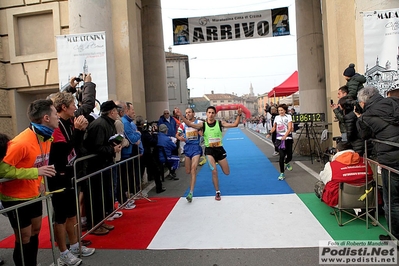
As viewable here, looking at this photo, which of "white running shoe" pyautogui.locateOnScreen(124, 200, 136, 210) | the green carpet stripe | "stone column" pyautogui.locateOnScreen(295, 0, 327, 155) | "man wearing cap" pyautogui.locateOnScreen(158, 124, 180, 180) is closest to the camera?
the green carpet stripe

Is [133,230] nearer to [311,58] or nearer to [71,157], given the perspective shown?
[71,157]

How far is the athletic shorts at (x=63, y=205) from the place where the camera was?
3525mm

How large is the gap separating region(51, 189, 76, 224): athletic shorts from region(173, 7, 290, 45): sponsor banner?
11.0 meters

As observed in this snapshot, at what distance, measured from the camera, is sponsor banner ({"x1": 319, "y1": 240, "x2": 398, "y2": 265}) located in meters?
3.39

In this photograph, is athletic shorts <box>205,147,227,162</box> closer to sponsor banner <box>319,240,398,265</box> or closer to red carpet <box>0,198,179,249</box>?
red carpet <box>0,198,179,249</box>

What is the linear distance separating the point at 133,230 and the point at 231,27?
1098 cm

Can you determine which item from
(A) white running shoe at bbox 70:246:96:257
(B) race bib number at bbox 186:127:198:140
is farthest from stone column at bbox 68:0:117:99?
(A) white running shoe at bbox 70:246:96:257

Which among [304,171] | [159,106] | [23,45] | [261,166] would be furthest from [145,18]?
[304,171]

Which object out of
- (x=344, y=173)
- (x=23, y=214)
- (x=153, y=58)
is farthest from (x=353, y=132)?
(x=153, y=58)

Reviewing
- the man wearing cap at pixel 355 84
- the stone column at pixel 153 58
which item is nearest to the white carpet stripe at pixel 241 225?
the man wearing cap at pixel 355 84

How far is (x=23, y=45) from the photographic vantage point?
27.3 feet

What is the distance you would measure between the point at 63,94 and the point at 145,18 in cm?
902

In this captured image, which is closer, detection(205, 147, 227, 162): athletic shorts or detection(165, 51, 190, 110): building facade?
detection(205, 147, 227, 162): athletic shorts

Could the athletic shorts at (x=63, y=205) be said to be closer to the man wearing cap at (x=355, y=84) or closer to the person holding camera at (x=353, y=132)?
the person holding camera at (x=353, y=132)
